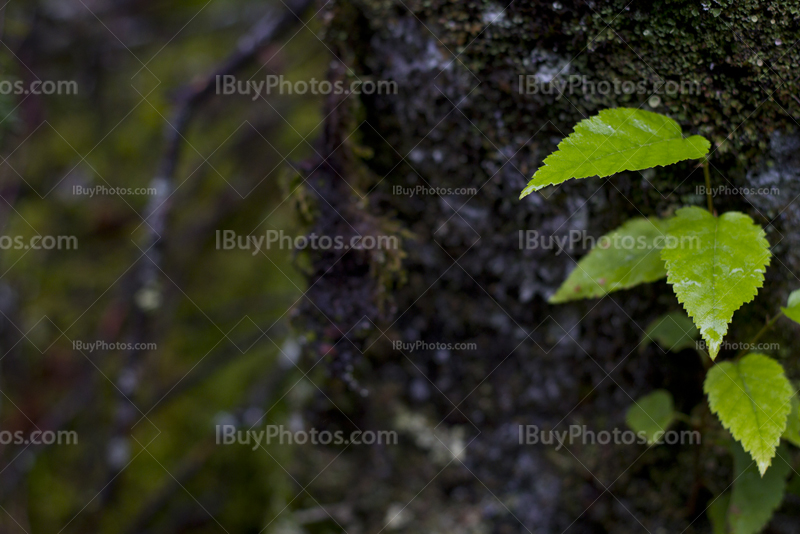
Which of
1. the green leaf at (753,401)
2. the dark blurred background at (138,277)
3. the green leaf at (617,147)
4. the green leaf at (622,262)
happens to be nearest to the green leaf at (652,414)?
the green leaf at (753,401)

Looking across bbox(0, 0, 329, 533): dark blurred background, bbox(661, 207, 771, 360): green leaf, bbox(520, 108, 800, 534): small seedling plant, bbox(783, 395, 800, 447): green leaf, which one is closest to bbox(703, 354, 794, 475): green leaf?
bbox(520, 108, 800, 534): small seedling plant

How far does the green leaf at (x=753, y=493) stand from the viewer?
1170 millimetres

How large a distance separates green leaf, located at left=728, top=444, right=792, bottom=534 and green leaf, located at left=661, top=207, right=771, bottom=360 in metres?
0.54

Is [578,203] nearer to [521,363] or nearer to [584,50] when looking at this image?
[584,50]

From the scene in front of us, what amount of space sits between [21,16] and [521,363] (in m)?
3.72

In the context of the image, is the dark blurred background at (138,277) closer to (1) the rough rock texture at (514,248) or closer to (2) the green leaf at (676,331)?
(1) the rough rock texture at (514,248)

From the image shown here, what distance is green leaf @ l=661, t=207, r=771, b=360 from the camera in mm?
883

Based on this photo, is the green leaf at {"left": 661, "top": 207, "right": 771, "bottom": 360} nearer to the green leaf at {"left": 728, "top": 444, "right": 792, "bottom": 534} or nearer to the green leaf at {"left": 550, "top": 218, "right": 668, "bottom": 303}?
the green leaf at {"left": 550, "top": 218, "right": 668, "bottom": 303}

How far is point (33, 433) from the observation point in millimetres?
2570

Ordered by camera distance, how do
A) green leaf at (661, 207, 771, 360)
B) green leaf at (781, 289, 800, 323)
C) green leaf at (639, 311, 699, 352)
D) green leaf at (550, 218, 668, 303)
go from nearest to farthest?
1. green leaf at (661, 207, 771, 360)
2. green leaf at (781, 289, 800, 323)
3. green leaf at (550, 218, 668, 303)
4. green leaf at (639, 311, 699, 352)

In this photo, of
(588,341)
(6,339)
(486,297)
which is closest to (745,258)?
(588,341)

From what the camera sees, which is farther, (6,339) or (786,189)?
(6,339)

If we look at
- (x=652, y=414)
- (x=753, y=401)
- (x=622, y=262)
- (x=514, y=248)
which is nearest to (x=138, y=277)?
(x=514, y=248)

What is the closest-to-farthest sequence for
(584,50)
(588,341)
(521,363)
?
(584,50)
(588,341)
(521,363)
